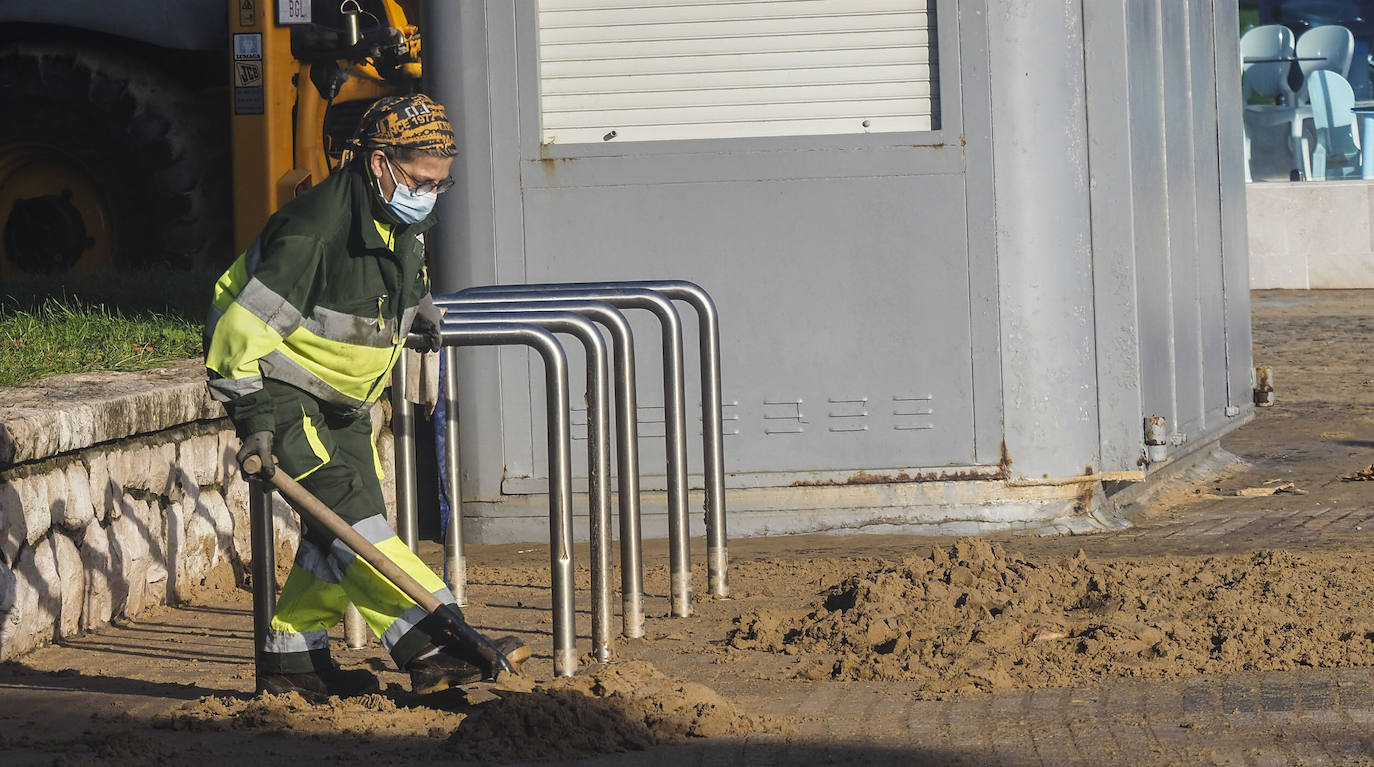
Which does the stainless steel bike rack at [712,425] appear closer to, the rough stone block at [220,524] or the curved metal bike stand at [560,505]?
the curved metal bike stand at [560,505]

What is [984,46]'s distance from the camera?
700 centimetres

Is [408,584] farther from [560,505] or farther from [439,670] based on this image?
[560,505]

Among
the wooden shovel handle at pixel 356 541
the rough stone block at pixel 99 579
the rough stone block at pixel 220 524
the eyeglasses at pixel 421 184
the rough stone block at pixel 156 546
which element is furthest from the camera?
the rough stone block at pixel 220 524

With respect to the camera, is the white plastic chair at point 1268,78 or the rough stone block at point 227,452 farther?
the white plastic chair at point 1268,78

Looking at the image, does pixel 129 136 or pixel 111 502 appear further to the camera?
pixel 129 136

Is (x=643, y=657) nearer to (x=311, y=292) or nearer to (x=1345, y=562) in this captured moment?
(x=311, y=292)

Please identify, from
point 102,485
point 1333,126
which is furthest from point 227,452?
point 1333,126

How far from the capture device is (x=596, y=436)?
16.6 feet

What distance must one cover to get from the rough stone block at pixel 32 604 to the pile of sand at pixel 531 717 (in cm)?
88

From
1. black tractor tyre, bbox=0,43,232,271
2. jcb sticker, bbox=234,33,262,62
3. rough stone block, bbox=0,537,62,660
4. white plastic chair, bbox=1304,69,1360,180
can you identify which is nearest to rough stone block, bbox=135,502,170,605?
rough stone block, bbox=0,537,62,660

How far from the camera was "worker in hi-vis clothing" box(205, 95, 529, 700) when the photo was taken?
4.24 meters

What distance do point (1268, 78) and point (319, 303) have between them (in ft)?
57.5

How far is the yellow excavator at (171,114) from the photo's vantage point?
9789 mm

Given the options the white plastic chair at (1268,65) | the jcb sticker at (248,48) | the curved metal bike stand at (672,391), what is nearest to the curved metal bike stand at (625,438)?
the curved metal bike stand at (672,391)
